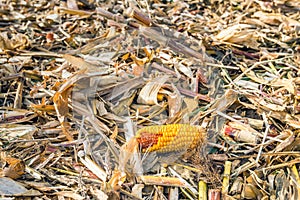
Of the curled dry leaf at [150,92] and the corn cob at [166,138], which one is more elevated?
the curled dry leaf at [150,92]

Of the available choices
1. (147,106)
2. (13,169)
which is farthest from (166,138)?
(13,169)

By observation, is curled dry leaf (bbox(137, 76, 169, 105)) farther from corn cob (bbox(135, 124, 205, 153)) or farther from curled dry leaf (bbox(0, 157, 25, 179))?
curled dry leaf (bbox(0, 157, 25, 179))

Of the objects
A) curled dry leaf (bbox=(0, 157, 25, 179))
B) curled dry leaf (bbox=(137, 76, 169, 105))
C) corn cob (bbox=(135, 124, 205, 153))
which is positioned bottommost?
curled dry leaf (bbox=(0, 157, 25, 179))

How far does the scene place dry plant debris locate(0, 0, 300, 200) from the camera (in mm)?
2018

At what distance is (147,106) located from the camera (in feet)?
7.67

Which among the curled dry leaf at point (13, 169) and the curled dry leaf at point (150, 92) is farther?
the curled dry leaf at point (150, 92)

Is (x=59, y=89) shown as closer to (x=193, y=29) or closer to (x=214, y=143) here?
(x=214, y=143)

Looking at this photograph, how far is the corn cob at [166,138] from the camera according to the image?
6.82ft

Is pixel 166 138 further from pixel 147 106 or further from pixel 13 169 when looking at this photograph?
pixel 13 169

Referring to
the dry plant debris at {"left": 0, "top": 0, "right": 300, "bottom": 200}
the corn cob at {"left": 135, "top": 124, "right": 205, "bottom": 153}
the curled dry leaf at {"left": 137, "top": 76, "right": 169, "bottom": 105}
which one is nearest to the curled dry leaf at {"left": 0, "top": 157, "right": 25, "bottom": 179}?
the dry plant debris at {"left": 0, "top": 0, "right": 300, "bottom": 200}

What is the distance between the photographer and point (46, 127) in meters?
2.28

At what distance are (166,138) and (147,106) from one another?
30 centimetres

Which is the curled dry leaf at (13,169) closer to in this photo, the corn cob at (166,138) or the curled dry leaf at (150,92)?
the corn cob at (166,138)

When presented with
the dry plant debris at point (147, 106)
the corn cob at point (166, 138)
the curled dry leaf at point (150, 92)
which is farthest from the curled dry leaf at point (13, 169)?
the curled dry leaf at point (150, 92)
